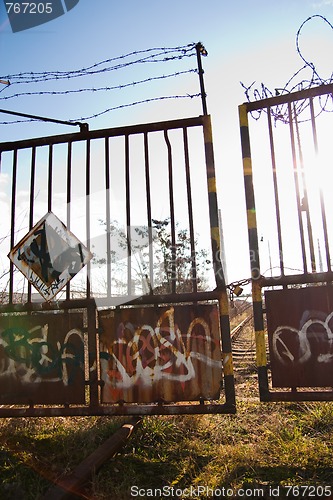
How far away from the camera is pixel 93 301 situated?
159 inches

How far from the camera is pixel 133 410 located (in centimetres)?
387

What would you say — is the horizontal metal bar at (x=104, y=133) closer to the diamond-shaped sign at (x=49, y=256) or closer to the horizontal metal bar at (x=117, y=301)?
the diamond-shaped sign at (x=49, y=256)

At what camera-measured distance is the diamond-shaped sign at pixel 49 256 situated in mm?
4258

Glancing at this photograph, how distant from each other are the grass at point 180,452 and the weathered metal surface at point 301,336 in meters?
0.67

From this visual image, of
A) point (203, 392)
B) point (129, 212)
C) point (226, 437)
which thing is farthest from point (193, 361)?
point (129, 212)

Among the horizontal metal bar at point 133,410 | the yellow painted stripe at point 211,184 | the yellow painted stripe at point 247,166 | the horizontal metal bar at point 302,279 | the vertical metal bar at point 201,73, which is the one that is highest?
the vertical metal bar at point 201,73

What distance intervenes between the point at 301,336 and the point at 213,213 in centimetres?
143

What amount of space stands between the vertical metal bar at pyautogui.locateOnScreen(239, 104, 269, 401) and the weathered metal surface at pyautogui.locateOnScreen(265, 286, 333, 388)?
8cm

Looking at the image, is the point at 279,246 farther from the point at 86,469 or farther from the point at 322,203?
the point at 86,469

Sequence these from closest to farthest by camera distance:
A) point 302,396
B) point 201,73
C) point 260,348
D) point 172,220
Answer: point 302,396 < point 260,348 < point 172,220 < point 201,73

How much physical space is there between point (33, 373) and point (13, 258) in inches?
49.2

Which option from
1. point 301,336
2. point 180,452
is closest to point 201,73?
point 301,336

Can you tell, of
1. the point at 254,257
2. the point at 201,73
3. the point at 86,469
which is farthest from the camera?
the point at 201,73

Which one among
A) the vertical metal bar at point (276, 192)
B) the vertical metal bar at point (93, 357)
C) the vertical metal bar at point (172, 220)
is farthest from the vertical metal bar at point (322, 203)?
the vertical metal bar at point (93, 357)
